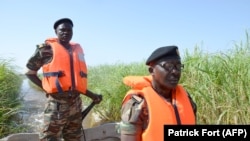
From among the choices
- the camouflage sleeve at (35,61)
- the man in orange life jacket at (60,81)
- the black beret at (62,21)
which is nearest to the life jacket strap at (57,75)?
the man in orange life jacket at (60,81)

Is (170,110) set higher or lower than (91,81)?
higher

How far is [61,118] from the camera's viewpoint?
408cm

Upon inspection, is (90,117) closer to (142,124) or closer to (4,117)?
(4,117)

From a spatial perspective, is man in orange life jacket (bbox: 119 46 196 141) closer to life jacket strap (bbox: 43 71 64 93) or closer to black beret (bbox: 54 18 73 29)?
life jacket strap (bbox: 43 71 64 93)

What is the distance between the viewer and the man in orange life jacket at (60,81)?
13.3ft

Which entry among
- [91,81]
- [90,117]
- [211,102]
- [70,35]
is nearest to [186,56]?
[211,102]

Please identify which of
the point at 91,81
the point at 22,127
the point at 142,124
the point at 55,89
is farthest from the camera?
the point at 91,81

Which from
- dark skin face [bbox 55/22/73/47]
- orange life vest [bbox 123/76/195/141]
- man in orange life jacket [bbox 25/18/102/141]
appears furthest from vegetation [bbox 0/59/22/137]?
orange life vest [bbox 123/76/195/141]

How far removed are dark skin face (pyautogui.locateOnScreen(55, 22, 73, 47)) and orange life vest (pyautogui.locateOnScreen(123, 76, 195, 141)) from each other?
191cm

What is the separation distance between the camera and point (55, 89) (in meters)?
4.05

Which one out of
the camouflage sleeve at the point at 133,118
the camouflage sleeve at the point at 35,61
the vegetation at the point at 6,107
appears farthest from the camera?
the vegetation at the point at 6,107

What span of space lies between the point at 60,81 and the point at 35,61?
0.40 meters

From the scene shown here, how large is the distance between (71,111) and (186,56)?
2431 mm

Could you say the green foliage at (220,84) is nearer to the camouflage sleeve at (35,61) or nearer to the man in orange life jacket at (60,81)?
the man in orange life jacket at (60,81)
